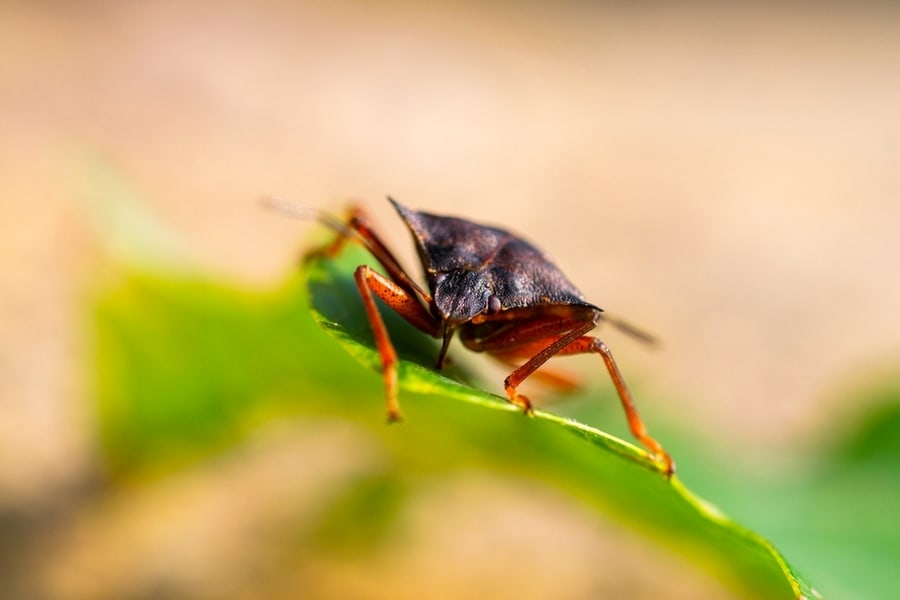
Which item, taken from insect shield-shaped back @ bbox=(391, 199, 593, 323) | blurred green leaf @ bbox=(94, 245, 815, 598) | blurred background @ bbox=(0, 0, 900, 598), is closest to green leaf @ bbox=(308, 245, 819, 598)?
blurred green leaf @ bbox=(94, 245, 815, 598)

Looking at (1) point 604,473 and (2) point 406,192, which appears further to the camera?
(2) point 406,192

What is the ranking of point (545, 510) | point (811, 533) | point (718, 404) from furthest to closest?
point (718, 404) < point (545, 510) < point (811, 533)

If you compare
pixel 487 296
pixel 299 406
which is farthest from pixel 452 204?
pixel 487 296

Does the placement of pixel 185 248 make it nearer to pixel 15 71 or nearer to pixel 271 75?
pixel 15 71

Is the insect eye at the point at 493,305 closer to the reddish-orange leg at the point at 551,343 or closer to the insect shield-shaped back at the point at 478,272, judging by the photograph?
the insect shield-shaped back at the point at 478,272

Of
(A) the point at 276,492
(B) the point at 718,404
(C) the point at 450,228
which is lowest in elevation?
(A) the point at 276,492

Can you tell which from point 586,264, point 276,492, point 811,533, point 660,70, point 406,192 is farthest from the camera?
point 660,70

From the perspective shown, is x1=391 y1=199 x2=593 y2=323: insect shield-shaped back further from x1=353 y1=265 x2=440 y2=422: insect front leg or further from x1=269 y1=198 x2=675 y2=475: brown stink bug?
x1=353 y1=265 x2=440 y2=422: insect front leg

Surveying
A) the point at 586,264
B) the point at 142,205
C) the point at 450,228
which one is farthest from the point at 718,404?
the point at 142,205
